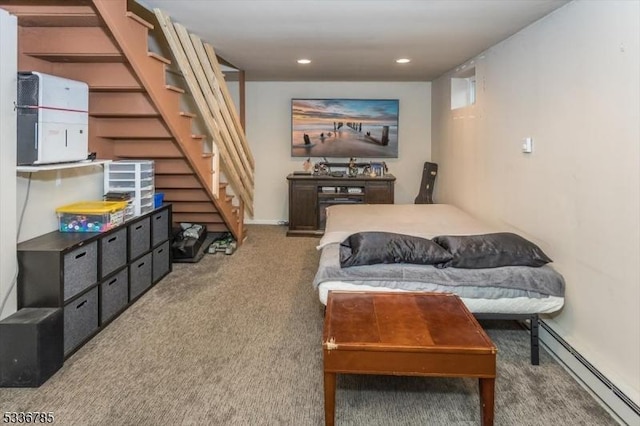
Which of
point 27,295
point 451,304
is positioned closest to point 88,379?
point 27,295

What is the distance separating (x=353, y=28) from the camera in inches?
132

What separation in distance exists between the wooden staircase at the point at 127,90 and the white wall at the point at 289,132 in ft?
5.52

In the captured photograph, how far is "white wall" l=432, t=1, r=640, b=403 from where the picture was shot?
2.10 m

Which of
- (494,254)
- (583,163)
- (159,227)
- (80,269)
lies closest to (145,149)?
(159,227)

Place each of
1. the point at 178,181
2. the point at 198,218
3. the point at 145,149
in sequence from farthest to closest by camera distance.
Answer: the point at 198,218 → the point at 178,181 → the point at 145,149

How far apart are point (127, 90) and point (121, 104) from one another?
0.18 meters

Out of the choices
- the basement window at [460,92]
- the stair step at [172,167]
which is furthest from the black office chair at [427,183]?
the stair step at [172,167]

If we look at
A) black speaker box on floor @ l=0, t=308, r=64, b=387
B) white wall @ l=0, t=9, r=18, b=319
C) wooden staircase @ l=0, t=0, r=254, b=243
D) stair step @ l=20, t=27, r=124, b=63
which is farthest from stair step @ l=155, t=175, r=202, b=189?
black speaker box on floor @ l=0, t=308, r=64, b=387

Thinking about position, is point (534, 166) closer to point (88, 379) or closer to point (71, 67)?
point (88, 379)

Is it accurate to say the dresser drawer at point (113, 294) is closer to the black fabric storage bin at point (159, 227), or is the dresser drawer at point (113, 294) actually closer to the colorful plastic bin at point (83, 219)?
the colorful plastic bin at point (83, 219)

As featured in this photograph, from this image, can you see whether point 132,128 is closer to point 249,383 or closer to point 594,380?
point 249,383

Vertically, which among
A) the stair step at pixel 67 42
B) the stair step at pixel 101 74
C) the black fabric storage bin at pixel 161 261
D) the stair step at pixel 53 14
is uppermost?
the stair step at pixel 53 14

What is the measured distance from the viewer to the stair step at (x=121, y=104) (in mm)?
3404

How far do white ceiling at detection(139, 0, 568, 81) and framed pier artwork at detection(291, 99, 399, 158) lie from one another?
1.31m
